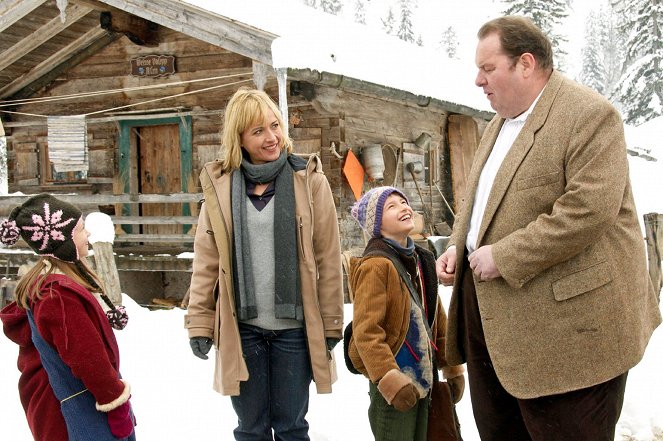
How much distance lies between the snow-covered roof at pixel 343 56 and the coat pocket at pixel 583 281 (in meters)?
6.11

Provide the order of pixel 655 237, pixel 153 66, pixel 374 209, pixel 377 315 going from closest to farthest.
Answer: pixel 377 315 → pixel 374 209 → pixel 655 237 → pixel 153 66

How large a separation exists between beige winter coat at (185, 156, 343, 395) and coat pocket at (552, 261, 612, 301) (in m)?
1.17

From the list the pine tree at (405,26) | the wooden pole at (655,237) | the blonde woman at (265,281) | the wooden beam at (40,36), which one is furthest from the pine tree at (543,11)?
the blonde woman at (265,281)

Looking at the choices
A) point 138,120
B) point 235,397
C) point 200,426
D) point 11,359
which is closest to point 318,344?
point 235,397

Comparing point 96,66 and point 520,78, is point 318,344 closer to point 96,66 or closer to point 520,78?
point 520,78

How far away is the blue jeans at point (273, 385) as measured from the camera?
10.2 feet

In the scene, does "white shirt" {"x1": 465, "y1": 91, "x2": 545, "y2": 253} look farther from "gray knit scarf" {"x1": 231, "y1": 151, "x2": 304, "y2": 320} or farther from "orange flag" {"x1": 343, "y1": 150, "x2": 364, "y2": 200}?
"orange flag" {"x1": 343, "y1": 150, "x2": 364, "y2": 200}

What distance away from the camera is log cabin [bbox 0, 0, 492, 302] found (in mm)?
10219

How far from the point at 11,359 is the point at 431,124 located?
9003 mm

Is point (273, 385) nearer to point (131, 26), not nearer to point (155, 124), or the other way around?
point (131, 26)

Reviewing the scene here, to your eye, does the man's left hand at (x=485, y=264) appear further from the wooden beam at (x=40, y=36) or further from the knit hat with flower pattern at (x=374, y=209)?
the wooden beam at (x=40, y=36)

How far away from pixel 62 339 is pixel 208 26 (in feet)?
23.6

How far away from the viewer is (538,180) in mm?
2342

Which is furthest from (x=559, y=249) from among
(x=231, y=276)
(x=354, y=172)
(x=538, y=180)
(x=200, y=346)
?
(x=354, y=172)
